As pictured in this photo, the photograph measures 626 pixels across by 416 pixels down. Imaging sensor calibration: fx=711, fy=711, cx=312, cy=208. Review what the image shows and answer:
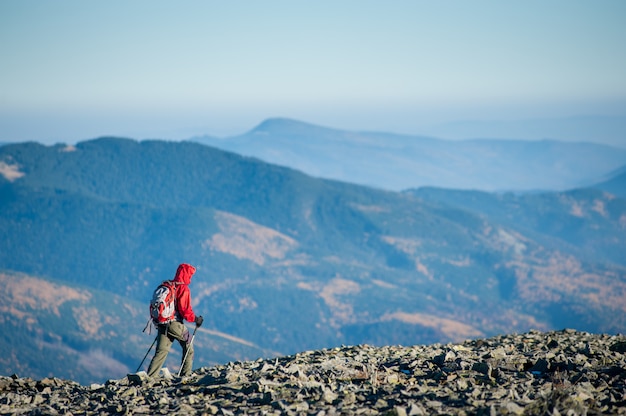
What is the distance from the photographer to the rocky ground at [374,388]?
60.8 ft

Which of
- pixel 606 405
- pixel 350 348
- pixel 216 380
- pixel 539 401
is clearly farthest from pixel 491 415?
pixel 350 348

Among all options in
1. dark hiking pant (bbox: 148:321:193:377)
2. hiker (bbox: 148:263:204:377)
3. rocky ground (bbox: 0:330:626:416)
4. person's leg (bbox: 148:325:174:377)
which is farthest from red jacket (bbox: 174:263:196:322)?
rocky ground (bbox: 0:330:626:416)

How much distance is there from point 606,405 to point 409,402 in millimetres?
5009

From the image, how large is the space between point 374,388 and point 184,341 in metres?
7.28

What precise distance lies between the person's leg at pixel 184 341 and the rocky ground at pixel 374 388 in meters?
0.51

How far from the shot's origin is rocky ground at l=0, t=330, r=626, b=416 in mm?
18547

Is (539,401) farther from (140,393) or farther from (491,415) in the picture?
(140,393)

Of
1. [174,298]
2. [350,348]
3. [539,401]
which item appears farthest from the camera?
[350,348]

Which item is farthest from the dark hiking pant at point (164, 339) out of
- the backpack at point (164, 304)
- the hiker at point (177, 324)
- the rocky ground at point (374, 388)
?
the rocky ground at point (374, 388)

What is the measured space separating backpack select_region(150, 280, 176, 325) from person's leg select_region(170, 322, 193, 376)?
0.36 m

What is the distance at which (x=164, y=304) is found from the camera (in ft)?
77.4

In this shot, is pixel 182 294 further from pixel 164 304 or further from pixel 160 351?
pixel 160 351

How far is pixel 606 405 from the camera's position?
59.8 ft

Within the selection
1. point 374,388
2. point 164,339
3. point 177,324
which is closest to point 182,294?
point 177,324
